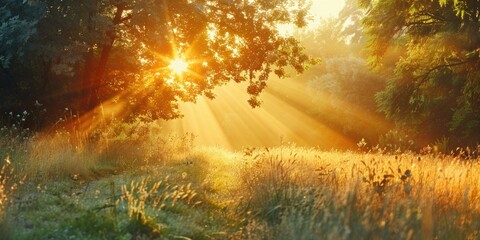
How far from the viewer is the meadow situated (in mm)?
5012

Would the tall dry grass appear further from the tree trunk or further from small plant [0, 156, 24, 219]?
the tree trunk

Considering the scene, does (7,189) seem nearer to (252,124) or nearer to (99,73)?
(99,73)

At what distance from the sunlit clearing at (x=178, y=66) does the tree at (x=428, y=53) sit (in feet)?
23.3

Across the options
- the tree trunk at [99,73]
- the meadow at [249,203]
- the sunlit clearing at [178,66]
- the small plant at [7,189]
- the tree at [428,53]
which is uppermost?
the tree at [428,53]

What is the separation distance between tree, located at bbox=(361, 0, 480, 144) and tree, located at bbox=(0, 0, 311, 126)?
10.1 ft

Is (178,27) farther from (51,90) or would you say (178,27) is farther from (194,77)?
(51,90)

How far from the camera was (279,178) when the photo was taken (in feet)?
24.9

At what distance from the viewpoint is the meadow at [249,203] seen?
5012 millimetres

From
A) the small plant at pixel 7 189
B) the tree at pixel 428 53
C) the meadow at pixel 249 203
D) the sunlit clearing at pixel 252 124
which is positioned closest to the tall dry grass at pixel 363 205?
the meadow at pixel 249 203

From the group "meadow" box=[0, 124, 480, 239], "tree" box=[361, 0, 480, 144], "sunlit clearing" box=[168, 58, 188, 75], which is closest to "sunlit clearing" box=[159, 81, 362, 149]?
"tree" box=[361, 0, 480, 144]

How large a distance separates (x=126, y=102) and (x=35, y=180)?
375 inches

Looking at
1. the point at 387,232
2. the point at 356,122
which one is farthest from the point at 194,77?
the point at 356,122

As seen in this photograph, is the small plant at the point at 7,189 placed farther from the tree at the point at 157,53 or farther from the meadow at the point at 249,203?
the tree at the point at 157,53

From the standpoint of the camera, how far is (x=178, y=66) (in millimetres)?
16391
